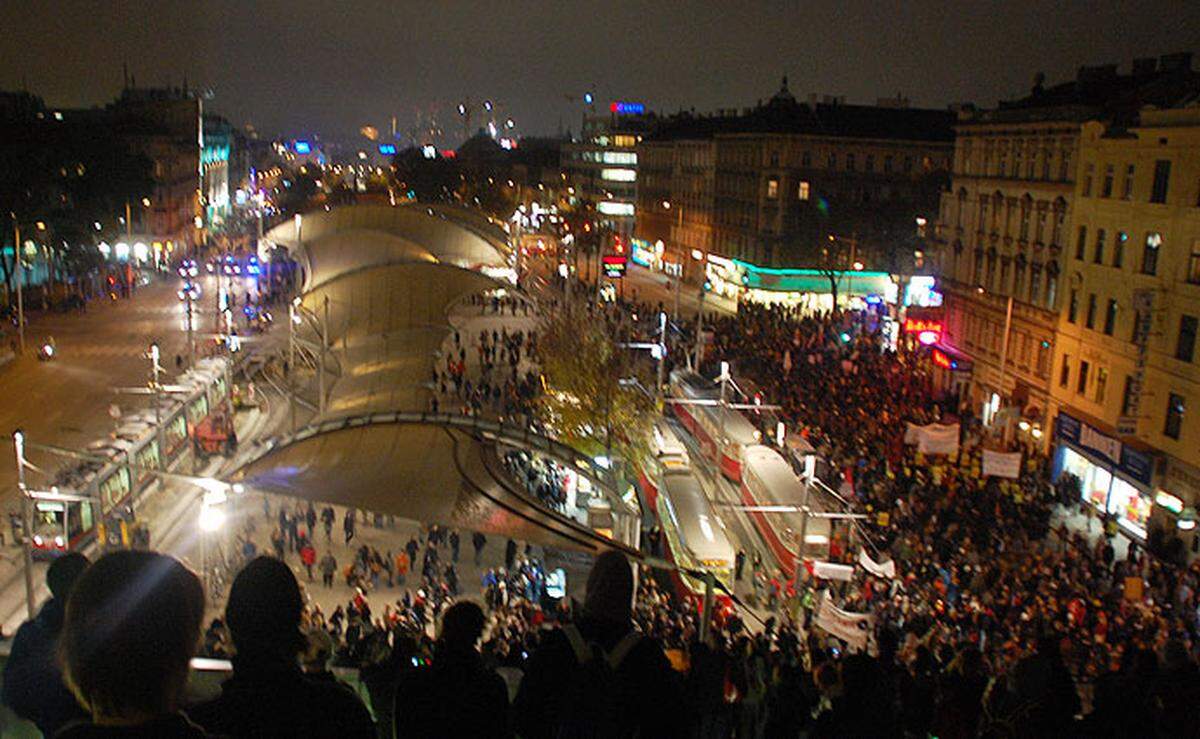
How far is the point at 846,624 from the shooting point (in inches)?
675

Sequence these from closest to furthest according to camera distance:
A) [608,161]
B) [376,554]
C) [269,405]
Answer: [376,554] → [269,405] → [608,161]

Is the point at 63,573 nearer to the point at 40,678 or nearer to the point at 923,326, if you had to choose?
the point at 40,678

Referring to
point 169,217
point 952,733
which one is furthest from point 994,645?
point 169,217

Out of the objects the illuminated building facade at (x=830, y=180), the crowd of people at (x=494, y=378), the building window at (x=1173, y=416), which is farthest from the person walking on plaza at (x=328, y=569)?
the illuminated building facade at (x=830, y=180)

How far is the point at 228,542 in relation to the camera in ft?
75.0

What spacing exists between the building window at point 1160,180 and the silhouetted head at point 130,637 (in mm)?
30232

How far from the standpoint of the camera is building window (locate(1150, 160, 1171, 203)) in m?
27.8

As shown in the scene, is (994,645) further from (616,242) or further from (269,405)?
(616,242)

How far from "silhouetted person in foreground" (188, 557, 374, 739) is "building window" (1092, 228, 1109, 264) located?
32612 mm

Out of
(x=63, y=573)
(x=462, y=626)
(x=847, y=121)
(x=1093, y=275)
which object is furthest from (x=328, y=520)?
(x=847, y=121)

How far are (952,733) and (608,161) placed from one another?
362ft

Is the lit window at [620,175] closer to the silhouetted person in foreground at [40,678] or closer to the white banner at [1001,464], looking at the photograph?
the white banner at [1001,464]

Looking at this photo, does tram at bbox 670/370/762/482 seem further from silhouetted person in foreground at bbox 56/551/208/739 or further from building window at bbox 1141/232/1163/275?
silhouetted person in foreground at bbox 56/551/208/739

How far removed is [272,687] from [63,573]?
104 inches
